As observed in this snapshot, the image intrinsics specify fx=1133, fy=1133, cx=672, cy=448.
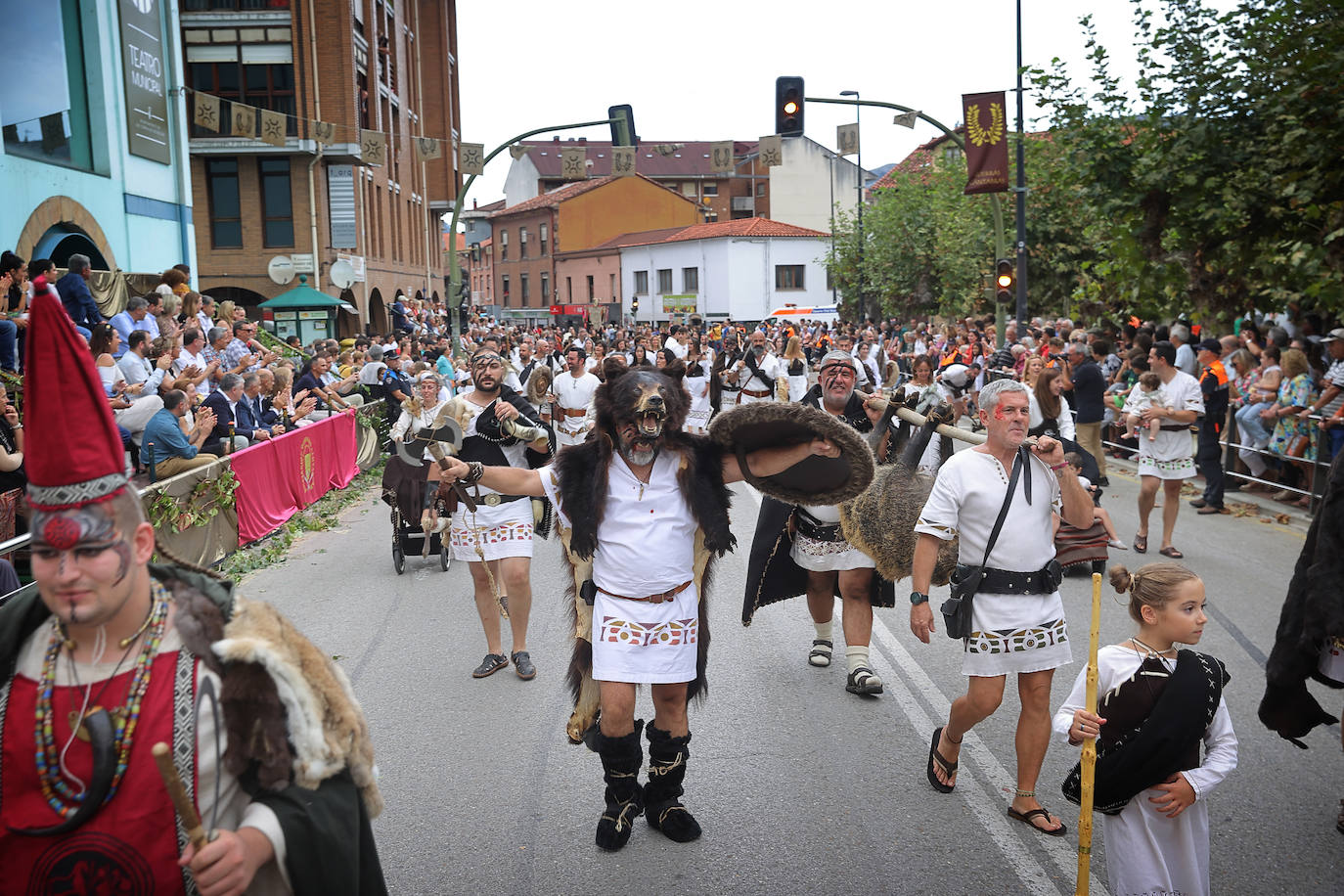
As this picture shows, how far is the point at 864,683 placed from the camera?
6.54m

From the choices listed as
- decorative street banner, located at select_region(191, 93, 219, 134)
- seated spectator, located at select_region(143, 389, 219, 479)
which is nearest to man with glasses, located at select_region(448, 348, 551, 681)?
seated spectator, located at select_region(143, 389, 219, 479)

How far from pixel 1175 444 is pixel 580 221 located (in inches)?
2716

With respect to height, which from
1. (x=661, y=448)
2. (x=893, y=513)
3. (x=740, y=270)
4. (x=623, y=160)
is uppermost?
(x=623, y=160)

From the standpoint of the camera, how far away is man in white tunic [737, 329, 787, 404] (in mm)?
14883

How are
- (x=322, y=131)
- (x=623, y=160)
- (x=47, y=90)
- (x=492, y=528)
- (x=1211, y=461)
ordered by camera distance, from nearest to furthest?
1. (x=492, y=528)
2. (x=1211, y=461)
3. (x=47, y=90)
4. (x=322, y=131)
5. (x=623, y=160)

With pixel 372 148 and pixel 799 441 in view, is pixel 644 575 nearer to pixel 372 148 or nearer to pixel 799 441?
pixel 799 441

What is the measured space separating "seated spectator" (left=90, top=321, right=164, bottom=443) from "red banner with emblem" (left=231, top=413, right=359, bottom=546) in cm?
90

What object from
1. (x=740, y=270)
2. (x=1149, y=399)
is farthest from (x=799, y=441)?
(x=740, y=270)

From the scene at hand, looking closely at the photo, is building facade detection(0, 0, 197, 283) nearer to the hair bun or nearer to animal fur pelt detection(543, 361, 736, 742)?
animal fur pelt detection(543, 361, 736, 742)

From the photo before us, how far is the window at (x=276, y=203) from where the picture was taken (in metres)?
33.9

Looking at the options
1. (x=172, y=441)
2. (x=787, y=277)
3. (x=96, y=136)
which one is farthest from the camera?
(x=787, y=277)

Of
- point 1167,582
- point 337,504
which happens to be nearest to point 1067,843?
point 1167,582

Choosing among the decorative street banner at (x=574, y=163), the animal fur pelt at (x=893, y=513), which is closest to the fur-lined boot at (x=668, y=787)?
the animal fur pelt at (x=893, y=513)

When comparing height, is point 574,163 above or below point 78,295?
above
